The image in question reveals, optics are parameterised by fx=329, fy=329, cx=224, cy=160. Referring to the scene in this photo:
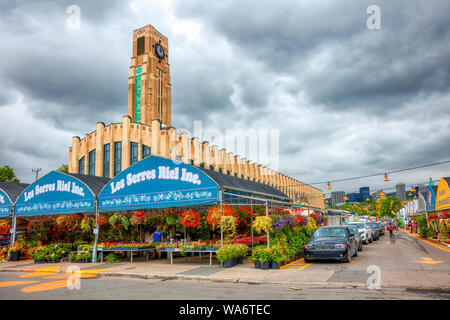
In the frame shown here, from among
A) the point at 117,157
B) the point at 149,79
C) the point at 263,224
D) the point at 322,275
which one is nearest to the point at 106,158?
the point at 117,157

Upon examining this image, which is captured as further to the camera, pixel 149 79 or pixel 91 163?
pixel 149 79

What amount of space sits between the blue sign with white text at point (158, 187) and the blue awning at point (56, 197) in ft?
4.08

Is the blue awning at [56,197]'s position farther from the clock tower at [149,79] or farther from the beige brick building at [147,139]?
the clock tower at [149,79]

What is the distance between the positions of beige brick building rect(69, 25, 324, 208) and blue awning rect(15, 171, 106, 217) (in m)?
14.3

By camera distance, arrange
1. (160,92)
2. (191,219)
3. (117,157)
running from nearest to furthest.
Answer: (191,219), (117,157), (160,92)

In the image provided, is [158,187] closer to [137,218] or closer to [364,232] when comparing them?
[137,218]

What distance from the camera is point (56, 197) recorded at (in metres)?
20.5

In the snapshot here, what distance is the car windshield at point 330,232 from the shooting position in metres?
15.2

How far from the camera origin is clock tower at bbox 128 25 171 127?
54822 mm

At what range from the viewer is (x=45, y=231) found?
75.3ft

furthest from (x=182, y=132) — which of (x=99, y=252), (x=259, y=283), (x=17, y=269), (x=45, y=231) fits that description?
(x=259, y=283)

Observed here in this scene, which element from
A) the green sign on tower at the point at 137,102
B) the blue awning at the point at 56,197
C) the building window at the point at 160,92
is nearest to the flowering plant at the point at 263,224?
the blue awning at the point at 56,197

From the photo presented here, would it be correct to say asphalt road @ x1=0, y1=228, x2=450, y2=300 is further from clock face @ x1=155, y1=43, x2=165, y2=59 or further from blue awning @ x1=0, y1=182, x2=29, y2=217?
clock face @ x1=155, y1=43, x2=165, y2=59
